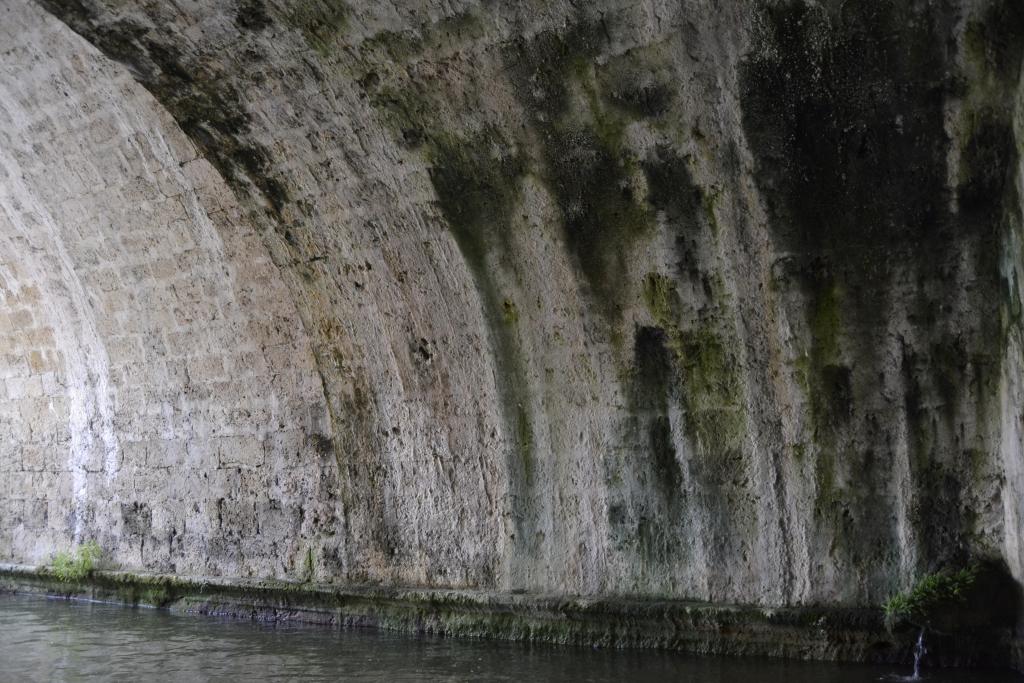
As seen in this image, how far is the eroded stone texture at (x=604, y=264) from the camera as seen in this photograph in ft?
14.9

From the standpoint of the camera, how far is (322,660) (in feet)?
17.9

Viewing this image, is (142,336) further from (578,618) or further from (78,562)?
(578,618)

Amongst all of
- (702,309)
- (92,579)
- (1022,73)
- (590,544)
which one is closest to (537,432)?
(590,544)

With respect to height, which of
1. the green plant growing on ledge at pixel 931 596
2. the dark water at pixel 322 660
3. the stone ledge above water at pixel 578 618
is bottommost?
the dark water at pixel 322 660

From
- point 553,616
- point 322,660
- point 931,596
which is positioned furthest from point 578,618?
point 931,596

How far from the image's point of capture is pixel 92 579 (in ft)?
26.8

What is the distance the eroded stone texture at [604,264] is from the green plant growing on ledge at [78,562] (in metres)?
2.16

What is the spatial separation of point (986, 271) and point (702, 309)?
50.8 inches

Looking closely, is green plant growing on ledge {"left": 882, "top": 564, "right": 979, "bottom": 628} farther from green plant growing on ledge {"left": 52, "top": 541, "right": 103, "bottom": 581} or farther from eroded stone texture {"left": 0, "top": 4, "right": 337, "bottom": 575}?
green plant growing on ledge {"left": 52, "top": 541, "right": 103, "bottom": 581}

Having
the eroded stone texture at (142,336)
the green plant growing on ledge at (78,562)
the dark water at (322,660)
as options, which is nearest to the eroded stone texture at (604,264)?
the eroded stone texture at (142,336)

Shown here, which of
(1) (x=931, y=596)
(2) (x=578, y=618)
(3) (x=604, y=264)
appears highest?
(3) (x=604, y=264)

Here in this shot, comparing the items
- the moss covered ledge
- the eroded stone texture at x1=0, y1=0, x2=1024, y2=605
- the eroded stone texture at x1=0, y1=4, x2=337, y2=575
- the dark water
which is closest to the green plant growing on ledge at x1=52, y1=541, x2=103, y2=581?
the eroded stone texture at x1=0, y1=4, x2=337, y2=575

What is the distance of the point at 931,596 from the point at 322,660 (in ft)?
9.91

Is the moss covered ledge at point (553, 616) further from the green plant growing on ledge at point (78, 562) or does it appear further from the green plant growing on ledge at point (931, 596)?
the green plant growing on ledge at point (78, 562)
